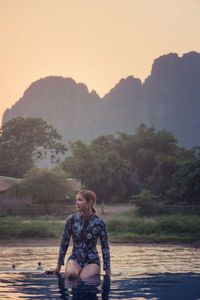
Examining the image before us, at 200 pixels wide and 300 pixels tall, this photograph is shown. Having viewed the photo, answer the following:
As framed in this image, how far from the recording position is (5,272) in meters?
8.80

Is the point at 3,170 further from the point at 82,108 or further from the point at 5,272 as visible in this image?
the point at 82,108

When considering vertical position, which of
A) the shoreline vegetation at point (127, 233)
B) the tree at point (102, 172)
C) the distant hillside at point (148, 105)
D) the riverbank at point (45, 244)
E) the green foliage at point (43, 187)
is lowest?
the riverbank at point (45, 244)

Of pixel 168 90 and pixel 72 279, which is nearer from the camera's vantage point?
pixel 72 279

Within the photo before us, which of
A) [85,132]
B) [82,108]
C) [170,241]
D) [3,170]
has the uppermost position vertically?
[82,108]

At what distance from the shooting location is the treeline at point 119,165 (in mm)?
34000

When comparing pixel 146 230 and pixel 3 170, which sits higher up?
pixel 3 170

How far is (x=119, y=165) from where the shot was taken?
2112 inches

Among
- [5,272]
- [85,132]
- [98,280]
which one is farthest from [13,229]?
[85,132]

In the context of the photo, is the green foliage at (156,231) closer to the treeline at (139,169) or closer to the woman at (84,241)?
the treeline at (139,169)

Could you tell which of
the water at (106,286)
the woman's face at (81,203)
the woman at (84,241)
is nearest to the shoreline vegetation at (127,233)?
the water at (106,286)

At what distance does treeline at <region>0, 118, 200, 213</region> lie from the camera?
34000mm

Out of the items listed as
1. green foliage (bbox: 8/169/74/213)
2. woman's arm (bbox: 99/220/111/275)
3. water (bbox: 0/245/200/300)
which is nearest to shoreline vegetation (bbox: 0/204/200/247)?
water (bbox: 0/245/200/300)

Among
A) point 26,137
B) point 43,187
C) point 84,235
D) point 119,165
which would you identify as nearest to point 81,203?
point 84,235

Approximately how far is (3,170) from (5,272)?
4332 centimetres
